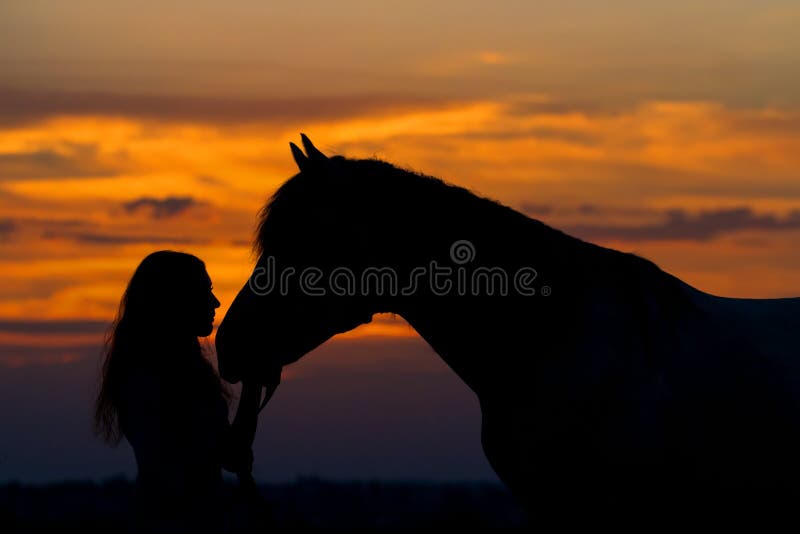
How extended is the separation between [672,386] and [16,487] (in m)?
21.3

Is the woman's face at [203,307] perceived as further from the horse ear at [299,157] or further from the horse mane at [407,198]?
the horse ear at [299,157]

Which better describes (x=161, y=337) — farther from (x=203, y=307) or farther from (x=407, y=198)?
(x=407, y=198)

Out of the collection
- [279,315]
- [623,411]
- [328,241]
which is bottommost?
[623,411]

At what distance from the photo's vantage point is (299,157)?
4402mm

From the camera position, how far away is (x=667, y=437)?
4.17m

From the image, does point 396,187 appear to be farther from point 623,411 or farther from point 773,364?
point 773,364

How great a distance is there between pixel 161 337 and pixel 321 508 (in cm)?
1408

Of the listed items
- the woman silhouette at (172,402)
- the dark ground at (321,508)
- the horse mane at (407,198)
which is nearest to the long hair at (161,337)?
the woman silhouette at (172,402)

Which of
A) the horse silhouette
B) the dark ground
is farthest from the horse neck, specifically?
the dark ground

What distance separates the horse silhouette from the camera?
4184mm

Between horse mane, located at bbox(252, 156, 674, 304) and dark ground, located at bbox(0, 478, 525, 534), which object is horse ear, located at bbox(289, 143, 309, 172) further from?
dark ground, located at bbox(0, 478, 525, 534)

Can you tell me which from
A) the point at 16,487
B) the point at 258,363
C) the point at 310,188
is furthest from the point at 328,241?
the point at 16,487

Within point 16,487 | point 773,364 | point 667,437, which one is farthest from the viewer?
point 16,487

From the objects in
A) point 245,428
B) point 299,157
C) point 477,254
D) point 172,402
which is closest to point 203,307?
point 172,402
